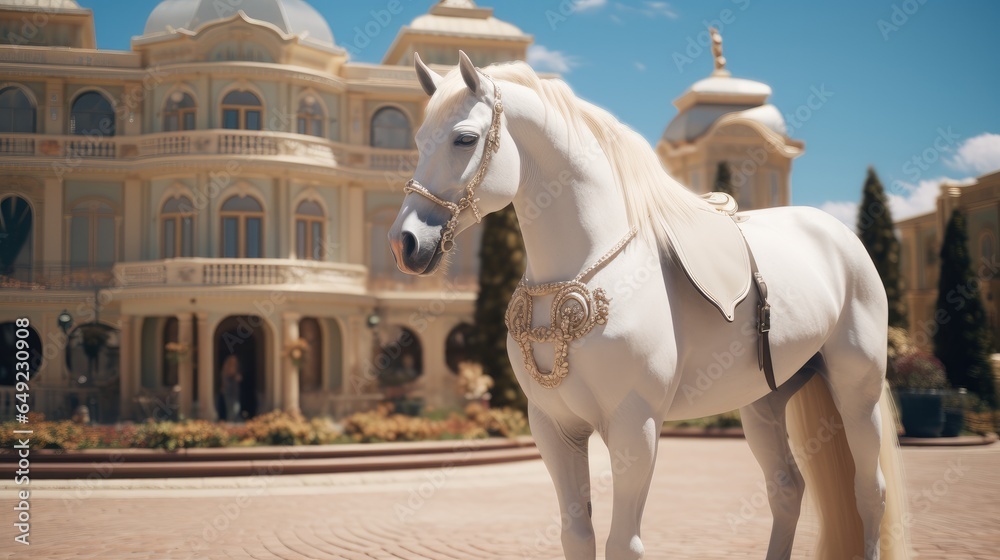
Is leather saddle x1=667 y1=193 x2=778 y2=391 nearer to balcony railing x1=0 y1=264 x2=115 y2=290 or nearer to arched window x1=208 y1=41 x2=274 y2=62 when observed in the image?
arched window x1=208 y1=41 x2=274 y2=62

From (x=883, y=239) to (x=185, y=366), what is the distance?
20.8 m

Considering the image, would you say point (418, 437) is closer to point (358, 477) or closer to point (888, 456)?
point (358, 477)

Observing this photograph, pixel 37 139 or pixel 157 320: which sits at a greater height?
pixel 37 139

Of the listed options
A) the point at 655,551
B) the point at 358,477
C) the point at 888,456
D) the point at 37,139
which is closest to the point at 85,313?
the point at 37,139

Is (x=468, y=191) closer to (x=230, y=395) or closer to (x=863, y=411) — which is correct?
(x=863, y=411)

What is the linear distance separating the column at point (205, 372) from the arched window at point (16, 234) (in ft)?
17.8

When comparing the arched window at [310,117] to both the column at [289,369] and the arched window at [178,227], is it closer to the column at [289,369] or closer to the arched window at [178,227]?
the arched window at [178,227]

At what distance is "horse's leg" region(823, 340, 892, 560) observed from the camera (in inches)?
167

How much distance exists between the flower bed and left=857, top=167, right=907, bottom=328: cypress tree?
13.8m

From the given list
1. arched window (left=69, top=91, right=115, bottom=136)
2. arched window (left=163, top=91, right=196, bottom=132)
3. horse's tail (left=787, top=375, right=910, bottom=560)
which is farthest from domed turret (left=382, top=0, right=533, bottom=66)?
horse's tail (left=787, top=375, right=910, bottom=560)

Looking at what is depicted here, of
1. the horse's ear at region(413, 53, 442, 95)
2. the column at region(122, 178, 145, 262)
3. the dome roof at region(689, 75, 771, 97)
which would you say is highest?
the dome roof at region(689, 75, 771, 97)

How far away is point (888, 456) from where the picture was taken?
14.8ft

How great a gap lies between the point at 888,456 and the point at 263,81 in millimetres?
24930

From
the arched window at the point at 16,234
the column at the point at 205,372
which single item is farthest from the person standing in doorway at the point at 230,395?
the arched window at the point at 16,234
